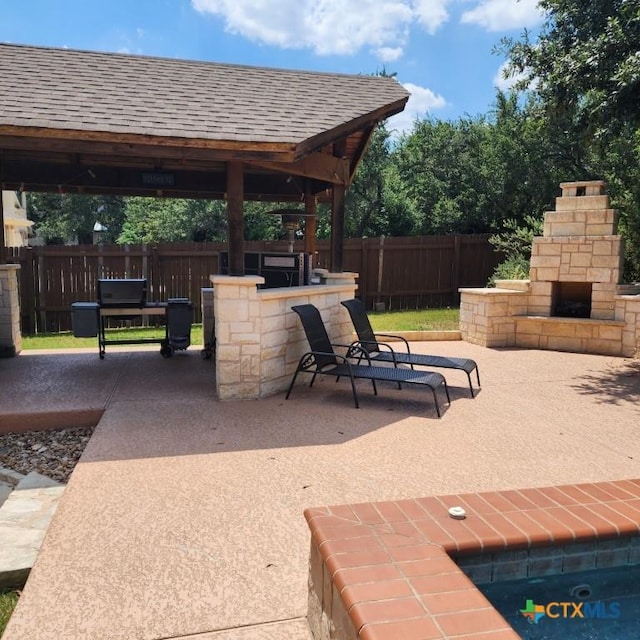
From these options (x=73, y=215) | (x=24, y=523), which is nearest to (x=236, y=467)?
(x=24, y=523)

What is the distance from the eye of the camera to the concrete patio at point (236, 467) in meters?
2.51

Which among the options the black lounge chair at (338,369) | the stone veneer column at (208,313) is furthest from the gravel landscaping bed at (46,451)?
the stone veneer column at (208,313)

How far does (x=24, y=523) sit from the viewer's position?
11.0 ft

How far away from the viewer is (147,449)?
14.6ft

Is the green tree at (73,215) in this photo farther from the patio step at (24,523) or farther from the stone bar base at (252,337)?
the patio step at (24,523)

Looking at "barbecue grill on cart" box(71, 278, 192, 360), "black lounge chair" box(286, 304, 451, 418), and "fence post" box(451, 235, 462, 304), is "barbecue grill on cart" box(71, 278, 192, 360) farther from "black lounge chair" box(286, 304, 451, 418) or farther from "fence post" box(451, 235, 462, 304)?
"fence post" box(451, 235, 462, 304)

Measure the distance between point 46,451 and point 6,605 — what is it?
249 cm

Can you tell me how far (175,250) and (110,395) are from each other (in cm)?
703

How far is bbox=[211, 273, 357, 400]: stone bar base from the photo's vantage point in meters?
5.79

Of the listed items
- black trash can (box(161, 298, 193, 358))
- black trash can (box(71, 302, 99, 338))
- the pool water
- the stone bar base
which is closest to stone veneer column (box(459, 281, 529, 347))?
the stone bar base

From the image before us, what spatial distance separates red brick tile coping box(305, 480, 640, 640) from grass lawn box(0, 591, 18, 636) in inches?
57.0

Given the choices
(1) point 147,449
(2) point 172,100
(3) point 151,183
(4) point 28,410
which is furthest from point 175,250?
(1) point 147,449

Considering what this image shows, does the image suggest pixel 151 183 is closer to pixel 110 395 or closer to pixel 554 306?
pixel 110 395

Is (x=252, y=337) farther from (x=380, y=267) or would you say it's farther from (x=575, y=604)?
(x=380, y=267)
